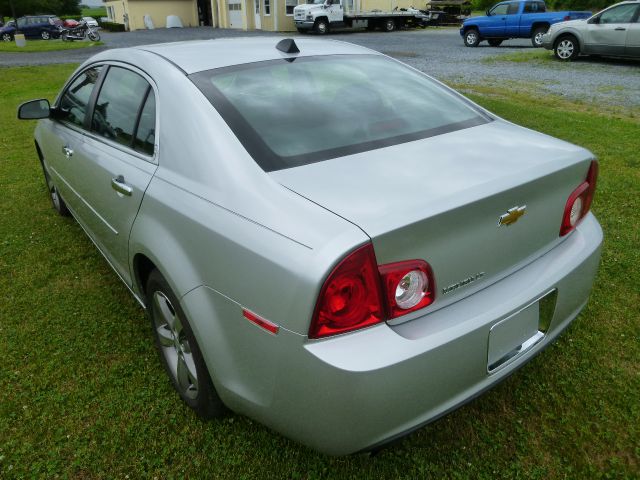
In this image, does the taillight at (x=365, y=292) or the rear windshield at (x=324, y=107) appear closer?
the taillight at (x=365, y=292)

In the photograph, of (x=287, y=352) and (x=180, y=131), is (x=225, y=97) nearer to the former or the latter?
(x=180, y=131)

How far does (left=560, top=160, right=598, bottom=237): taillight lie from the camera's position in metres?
2.18

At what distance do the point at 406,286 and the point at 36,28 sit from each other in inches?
1582

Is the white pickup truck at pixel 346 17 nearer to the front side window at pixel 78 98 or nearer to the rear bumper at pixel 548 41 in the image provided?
the rear bumper at pixel 548 41

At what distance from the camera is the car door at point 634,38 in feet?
40.2

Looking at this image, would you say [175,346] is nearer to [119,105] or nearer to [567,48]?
[119,105]

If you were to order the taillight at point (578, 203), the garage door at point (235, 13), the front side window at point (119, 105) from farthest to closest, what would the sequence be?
the garage door at point (235, 13) < the front side window at point (119, 105) < the taillight at point (578, 203)

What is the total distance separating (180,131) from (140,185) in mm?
373

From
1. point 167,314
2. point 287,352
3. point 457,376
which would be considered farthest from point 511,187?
point 167,314

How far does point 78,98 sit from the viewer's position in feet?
11.3

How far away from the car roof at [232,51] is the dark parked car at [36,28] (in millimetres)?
Result: 37498

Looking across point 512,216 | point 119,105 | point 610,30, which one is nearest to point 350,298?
point 512,216

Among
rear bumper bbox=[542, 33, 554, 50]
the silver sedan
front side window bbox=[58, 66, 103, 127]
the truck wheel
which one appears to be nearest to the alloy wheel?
front side window bbox=[58, 66, 103, 127]

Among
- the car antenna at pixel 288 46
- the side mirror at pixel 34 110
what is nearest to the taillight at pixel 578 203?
the car antenna at pixel 288 46
